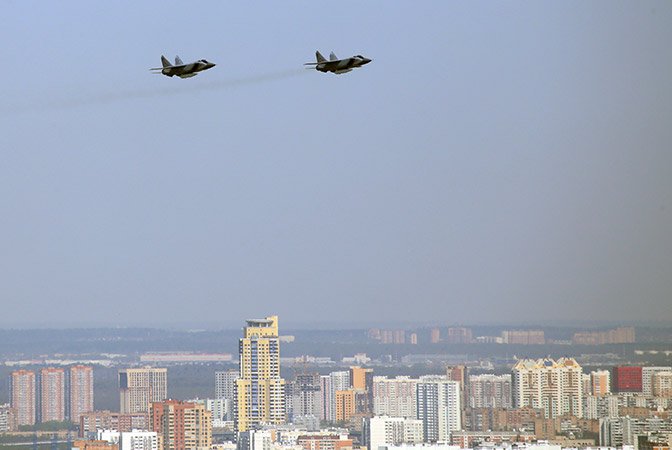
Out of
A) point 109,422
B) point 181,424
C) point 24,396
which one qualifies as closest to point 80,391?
point 24,396

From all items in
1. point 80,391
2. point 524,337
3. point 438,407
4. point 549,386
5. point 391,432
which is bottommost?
point 391,432

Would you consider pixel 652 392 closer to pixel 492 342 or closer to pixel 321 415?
pixel 492 342

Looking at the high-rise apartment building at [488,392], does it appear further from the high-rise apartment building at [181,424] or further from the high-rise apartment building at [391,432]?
the high-rise apartment building at [181,424]

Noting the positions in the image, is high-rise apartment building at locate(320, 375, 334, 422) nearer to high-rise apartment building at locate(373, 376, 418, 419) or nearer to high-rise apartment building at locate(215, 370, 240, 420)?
high-rise apartment building at locate(373, 376, 418, 419)

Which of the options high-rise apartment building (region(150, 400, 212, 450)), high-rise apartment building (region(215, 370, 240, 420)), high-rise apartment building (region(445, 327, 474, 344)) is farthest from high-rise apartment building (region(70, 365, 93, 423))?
high-rise apartment building (region(445, 327, 474, 344))

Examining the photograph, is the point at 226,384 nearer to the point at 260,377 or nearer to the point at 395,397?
the point at 260,377

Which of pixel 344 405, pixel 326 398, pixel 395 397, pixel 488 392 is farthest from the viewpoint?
pixel 326 398
